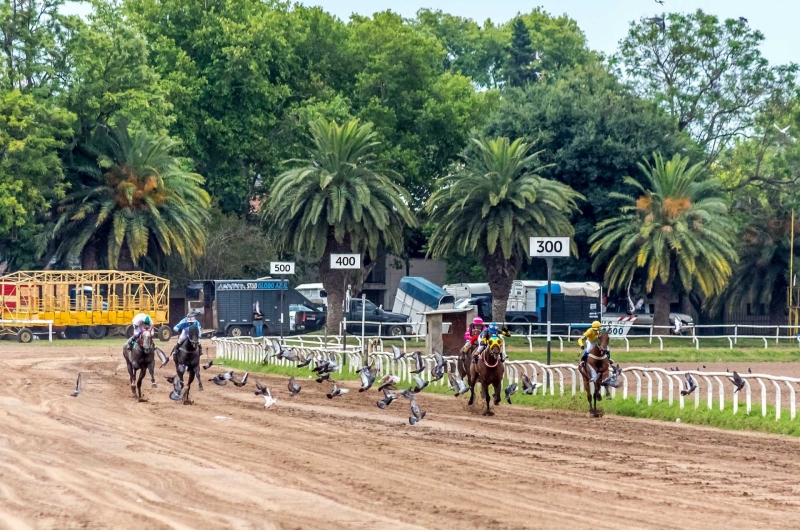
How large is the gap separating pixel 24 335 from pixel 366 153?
51.5 ft

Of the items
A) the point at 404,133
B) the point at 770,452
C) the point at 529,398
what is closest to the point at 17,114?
the point at 404,133

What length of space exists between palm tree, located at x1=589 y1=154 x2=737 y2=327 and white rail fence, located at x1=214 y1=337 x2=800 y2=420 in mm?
16461

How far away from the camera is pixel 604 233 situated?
55906mm

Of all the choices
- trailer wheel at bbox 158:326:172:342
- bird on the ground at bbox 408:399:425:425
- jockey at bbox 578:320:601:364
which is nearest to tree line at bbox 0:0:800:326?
trailer wheel at bbox 158:326:172:342

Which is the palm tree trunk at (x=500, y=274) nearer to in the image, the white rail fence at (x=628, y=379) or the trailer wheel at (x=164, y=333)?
the white rail fence at (x=628, y=379)

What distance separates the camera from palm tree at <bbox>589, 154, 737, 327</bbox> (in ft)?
164

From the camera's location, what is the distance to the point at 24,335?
1971 inches

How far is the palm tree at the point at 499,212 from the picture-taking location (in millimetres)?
46156

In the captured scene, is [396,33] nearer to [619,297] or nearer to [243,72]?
[243,72]

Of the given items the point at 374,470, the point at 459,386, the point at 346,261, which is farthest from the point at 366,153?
the point at 374,470

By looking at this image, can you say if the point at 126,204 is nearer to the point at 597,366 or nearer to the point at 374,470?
the point at 597,366

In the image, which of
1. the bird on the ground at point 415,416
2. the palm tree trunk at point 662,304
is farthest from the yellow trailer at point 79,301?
the bird on the ground at point 415,416

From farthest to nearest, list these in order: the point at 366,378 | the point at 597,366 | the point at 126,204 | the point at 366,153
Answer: the point at 126,204
the point at 366,153
the point at 366,378
the point at 597,366

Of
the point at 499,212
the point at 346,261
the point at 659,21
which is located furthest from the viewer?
the point at 659,21
